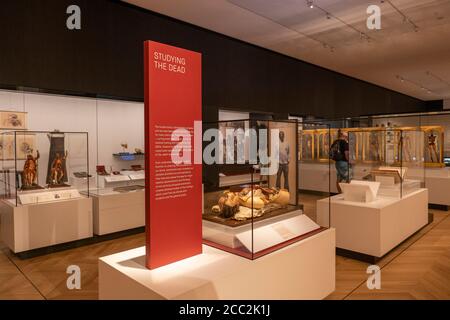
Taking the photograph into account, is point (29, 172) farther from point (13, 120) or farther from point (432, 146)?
point (432, 146)

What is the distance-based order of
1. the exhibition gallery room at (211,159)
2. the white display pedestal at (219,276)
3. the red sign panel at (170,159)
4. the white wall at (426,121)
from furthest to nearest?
the white wall at (426,121)
the exhibition gallery room at (211,159)
the red sign panel at (170,159)
the white display pedestal at (219,276)

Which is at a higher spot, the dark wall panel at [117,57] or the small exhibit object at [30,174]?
the dark wall panel at [117,57]

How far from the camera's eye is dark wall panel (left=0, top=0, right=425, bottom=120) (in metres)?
4.04

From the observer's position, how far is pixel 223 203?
90.4 inches

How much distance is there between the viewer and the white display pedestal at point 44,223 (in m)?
3.87

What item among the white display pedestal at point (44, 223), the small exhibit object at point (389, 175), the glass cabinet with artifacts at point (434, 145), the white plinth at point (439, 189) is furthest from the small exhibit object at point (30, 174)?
the white plinth at point (439, 189)

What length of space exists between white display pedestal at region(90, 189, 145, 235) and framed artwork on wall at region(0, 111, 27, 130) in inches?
49.3

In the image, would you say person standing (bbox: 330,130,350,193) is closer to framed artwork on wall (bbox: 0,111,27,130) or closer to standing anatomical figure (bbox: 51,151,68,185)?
standing anatomical figure (bbox: 51,151,68,185)

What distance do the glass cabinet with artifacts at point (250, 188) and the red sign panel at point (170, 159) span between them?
0.65 ft

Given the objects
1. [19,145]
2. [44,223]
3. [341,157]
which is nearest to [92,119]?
[19,145]

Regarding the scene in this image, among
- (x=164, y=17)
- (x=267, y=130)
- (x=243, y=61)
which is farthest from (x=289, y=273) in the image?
(x=243, y=61)

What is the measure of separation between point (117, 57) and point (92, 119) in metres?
0.99

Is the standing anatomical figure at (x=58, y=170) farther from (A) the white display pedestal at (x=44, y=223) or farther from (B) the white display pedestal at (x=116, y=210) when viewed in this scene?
(B) the white display pedestal at (x=116, y=210)

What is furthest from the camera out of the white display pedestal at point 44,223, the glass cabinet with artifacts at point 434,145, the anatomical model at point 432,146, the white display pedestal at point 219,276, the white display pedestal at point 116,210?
the anatomical model at point 432,146
